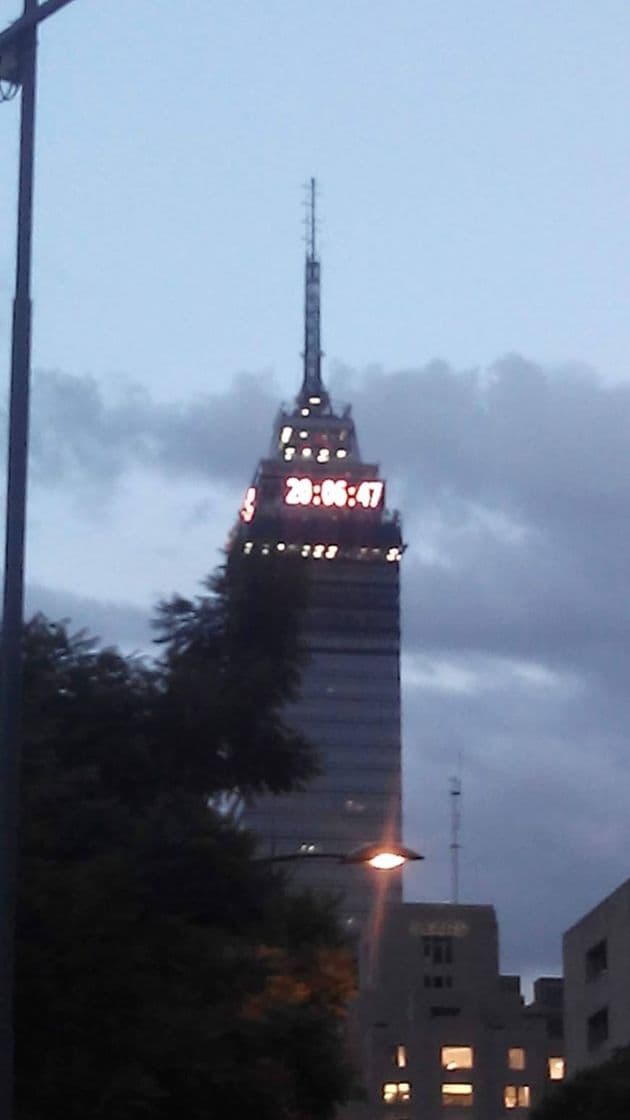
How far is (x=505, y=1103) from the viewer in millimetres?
121375

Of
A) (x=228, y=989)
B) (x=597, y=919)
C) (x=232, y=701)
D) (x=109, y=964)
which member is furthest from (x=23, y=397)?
(x=597, y=919)

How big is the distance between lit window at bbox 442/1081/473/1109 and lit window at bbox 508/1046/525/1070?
4162 mm

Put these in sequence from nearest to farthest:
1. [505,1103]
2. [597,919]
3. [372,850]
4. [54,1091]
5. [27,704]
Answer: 1. [54,1091]
2. [372,850]
3. [27,704]
4. [597,919]
5. [505,1103]

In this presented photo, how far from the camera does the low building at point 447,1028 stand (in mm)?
120188

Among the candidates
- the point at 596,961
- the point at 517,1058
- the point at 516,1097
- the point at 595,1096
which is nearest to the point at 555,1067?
the point at 517,1058

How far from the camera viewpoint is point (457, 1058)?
122 metres

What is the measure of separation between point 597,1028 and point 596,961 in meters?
3.47

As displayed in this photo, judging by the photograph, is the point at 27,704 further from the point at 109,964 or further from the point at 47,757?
the point at 109,964

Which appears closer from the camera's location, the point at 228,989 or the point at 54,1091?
the point at 54,1091

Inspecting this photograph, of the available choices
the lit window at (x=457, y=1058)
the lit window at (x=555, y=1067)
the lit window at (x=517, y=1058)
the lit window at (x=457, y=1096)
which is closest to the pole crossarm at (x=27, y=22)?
the lit window at (x=457, y=1096)

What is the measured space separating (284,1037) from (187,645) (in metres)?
6.35

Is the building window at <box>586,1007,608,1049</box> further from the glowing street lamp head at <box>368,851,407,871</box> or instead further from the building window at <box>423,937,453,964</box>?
the glowing street lamp head at <box>368,851,407,871</box>

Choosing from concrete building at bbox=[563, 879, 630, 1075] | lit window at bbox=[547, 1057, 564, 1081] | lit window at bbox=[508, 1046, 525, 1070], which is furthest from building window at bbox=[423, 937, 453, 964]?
concrete building at bbox=[563, 879, 630, 1075]

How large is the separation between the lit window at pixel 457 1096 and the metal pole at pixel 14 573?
111 metres
